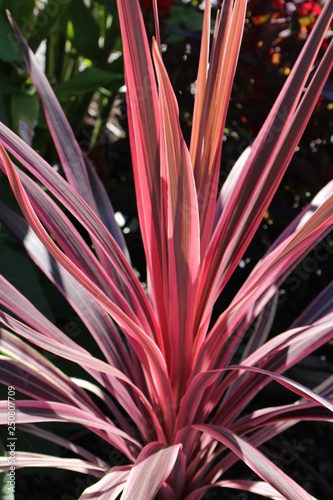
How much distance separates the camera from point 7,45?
1.08 metres

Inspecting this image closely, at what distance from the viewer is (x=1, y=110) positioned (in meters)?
1.11

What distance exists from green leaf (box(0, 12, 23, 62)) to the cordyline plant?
7.9 inches

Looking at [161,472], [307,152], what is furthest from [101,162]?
[161,472]

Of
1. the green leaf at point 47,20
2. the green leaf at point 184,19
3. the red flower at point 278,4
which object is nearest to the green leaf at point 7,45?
the green leaf at point 47,20

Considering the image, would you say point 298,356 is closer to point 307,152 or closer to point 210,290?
point 210,290

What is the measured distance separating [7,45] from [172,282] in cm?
61

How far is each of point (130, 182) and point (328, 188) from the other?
558 mm

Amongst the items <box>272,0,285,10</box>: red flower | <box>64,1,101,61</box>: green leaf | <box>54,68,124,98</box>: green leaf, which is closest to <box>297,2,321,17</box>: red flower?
<box>272,0,285,10</box>: red flower

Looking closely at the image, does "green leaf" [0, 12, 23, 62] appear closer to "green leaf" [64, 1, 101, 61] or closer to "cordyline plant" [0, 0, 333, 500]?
"cordyline plant" [0, 0, 333, 500]

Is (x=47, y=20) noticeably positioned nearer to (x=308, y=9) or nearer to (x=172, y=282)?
(x=308, y=9)

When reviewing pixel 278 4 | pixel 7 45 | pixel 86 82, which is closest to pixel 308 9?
pixel 278 4

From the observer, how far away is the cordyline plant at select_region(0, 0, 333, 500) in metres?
0.65

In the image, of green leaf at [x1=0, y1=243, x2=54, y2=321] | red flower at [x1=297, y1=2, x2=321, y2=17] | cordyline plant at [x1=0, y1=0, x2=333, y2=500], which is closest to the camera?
cordyline plant at [x1=0, y1=0, x2=333, y2=500]

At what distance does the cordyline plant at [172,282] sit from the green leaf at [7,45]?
0.20 metres
